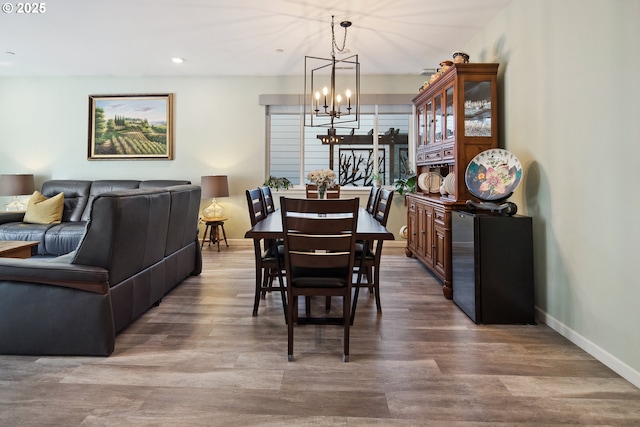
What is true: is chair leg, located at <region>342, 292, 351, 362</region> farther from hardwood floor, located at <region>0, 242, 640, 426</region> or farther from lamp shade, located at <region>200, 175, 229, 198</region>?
lamp shade, located at <region>200, 175, 229, 198</region>

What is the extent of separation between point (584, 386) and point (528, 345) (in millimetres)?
469

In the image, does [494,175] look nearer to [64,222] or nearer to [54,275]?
[54,275]

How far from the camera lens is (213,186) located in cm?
515

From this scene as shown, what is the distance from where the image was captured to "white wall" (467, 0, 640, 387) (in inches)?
73.6

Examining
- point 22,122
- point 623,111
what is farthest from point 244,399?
point 22,122

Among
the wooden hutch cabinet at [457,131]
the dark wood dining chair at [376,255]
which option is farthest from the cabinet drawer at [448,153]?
the dark wood dining chair at [376,255]

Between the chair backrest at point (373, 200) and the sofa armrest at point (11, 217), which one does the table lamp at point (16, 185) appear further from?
the chair backrest at point (373, 200)

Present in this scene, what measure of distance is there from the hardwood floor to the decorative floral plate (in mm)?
996

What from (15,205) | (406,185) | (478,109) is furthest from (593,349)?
(15,205)

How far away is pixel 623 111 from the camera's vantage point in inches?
74.7

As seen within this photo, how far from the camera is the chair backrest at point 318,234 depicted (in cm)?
194

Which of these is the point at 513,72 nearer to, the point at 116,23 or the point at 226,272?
the point at 226,272

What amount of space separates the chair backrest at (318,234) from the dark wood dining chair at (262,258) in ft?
1.53

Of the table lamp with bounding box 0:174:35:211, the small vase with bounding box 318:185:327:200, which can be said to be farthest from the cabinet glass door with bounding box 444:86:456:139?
the table lamp with bounding box 0:174:35:211
